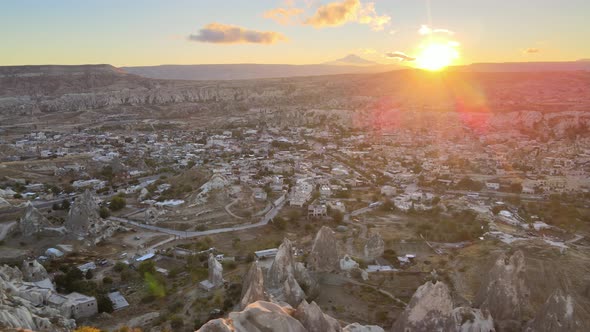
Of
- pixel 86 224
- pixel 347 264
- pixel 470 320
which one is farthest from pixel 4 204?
pixel 470 320

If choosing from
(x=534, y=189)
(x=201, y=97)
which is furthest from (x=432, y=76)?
(x=534, y=189)

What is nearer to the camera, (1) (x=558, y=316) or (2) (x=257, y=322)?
(2) (x=257, y=322)

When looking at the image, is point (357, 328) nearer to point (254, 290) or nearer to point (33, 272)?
point (254, 290)

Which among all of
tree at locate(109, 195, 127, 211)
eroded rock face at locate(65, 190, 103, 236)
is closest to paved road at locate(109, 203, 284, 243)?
tree at locate(109, 195, 127, 211)

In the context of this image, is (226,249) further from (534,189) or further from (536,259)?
(534,189)

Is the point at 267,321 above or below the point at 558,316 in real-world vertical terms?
above

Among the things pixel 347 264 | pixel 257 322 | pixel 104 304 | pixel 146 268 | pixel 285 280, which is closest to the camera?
pixel 257 322
